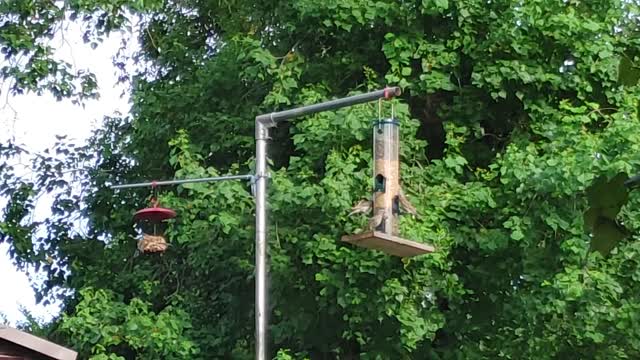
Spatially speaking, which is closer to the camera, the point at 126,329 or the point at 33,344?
the point at 33,344

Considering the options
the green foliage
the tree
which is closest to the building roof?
the tree

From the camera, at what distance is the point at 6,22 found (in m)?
12.5

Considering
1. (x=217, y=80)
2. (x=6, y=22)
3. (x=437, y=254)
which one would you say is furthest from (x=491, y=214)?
(x=6, y=22)

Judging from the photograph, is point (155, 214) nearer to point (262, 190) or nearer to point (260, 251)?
point (262, 190)

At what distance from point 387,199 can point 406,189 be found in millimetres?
1712

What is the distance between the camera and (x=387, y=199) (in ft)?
31.6

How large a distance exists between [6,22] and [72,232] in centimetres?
303

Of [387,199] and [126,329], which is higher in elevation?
[387,199]

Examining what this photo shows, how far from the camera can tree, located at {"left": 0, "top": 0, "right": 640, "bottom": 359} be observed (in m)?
10.7

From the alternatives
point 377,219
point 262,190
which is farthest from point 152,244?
point 262,190

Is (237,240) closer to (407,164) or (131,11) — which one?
(407,164)

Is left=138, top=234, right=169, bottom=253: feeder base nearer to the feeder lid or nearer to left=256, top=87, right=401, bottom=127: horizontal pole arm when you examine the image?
the feeder lid

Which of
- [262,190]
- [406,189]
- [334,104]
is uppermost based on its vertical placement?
[406,189]

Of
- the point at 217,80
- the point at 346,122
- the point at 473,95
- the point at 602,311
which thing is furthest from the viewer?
the point at 217,80
